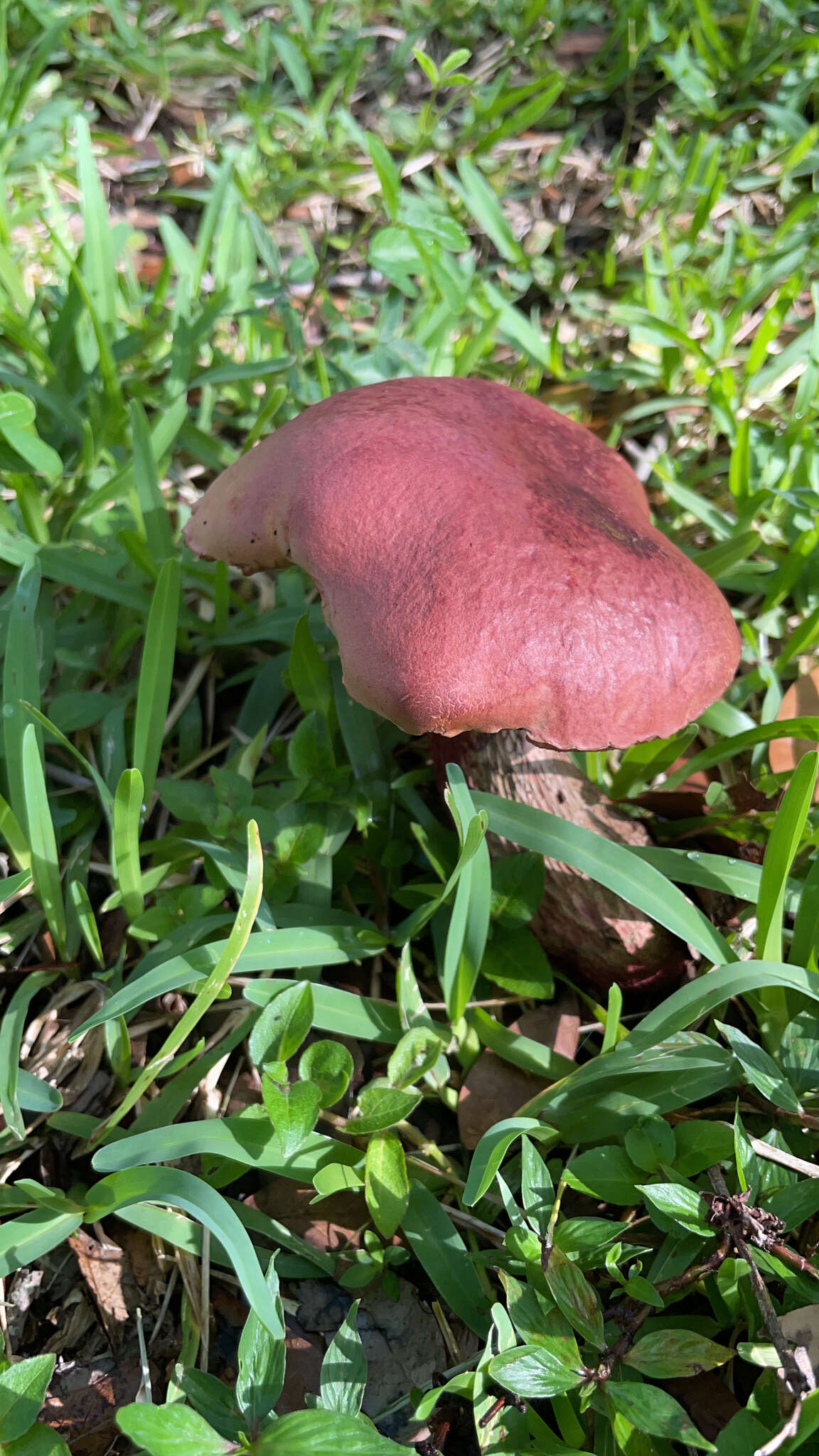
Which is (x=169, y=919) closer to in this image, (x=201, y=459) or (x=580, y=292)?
(x=201, y=459)

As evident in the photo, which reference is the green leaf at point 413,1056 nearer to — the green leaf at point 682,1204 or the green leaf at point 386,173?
the green leaf at point 682,1204

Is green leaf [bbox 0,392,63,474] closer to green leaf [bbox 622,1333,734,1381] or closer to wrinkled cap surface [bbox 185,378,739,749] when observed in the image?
wrinkled cap surface [bbox 185,378,739,749]

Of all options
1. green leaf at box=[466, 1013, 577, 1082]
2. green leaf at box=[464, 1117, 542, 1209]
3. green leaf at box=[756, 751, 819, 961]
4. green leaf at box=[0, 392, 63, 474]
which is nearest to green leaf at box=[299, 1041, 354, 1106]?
green leaf at box=[464, 1117, 542, 1209]

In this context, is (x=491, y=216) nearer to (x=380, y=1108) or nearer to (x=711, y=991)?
(x=711, y=991)

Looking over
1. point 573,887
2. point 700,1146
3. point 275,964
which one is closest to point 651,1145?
point 700,1146

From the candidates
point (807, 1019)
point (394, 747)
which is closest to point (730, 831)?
point (807, 1019)

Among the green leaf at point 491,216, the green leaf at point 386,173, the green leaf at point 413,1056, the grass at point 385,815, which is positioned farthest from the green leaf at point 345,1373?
the green leaf at point 491,216
